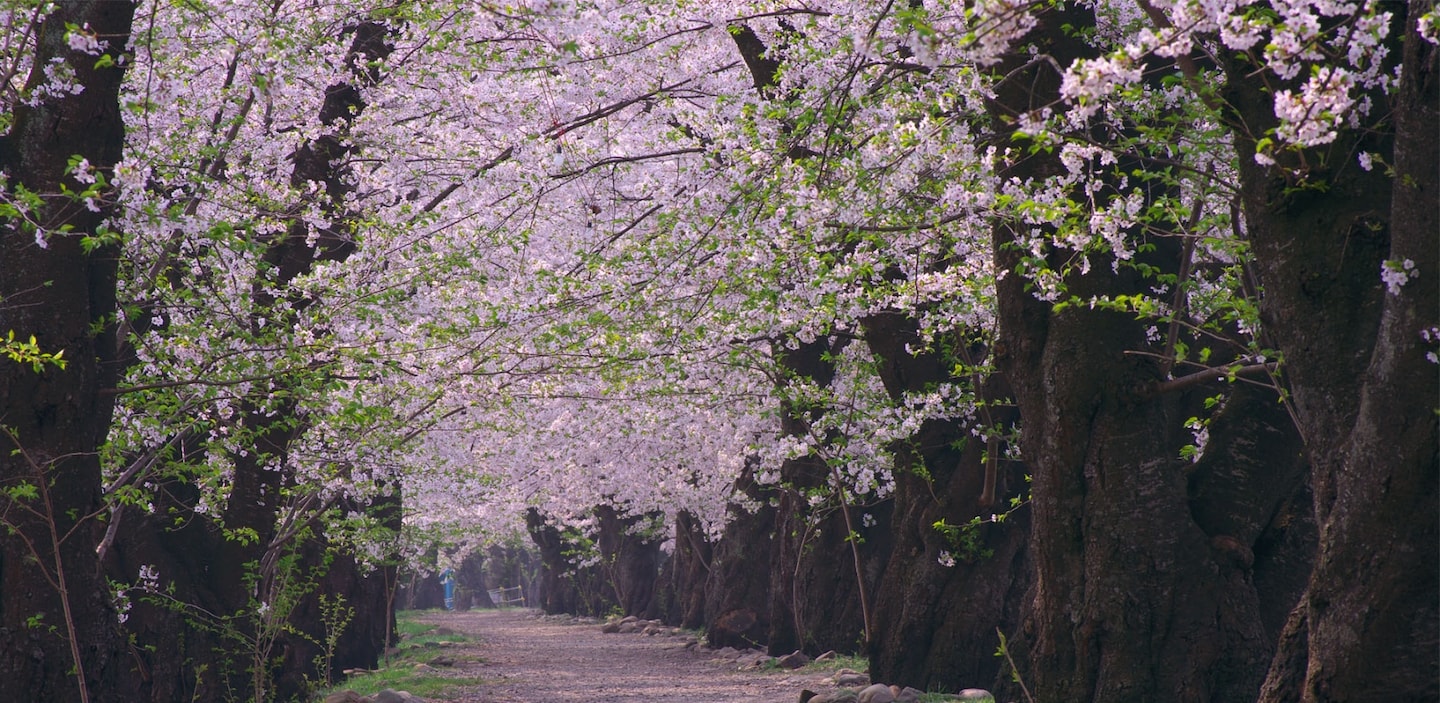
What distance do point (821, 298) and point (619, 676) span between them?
41.3 feet

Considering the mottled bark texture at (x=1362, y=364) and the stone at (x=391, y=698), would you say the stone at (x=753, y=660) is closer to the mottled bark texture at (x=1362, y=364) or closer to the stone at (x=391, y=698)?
the stone at (x=391, y=698)

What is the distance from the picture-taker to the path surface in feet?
61.7

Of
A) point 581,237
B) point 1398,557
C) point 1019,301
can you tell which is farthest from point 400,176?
point 1398,557

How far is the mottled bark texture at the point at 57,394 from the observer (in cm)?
809

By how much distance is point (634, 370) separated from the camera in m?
16.5

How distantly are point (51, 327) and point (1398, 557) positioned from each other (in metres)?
8.19

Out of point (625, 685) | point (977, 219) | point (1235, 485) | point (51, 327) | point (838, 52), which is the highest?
point (838, 52)

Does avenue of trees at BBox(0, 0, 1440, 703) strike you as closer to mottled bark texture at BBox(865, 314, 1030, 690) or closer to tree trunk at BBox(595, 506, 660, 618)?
mottled bark texture at BBox(865, 314, 1030, 690)

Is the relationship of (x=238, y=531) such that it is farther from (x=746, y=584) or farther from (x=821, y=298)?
(x=746, y=584)

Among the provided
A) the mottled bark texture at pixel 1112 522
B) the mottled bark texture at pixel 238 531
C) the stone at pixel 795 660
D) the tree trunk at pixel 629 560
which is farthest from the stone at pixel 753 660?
the tree trunk at pixel 629 560

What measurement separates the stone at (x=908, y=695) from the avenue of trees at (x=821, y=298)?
3.00 feet

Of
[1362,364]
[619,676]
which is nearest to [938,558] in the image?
[1362,364]

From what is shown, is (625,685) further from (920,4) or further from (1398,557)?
(1398,557)

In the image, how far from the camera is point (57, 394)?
8367mm
